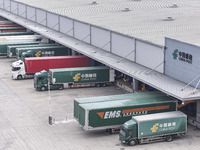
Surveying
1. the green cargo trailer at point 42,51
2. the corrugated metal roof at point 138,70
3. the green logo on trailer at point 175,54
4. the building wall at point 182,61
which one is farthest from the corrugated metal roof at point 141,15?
the green cargo trailer at point 42,51

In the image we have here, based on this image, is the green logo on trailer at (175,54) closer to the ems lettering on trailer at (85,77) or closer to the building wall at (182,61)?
the building wall at (182,61)

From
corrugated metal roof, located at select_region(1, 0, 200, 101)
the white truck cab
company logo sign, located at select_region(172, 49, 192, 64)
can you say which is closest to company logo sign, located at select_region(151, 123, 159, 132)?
corrugated metal roof, located at select_region(1, 0, 200, 101)

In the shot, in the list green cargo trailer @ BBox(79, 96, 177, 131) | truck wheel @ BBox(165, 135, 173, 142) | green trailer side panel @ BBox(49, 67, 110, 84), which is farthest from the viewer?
green trailer side panel @ BBox(49, 67, 110, 84)

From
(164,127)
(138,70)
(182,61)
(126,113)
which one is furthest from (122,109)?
(138,70)

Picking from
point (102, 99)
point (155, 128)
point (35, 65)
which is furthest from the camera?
point (35, 65)

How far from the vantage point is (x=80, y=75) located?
71625mm

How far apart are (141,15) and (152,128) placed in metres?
39.8

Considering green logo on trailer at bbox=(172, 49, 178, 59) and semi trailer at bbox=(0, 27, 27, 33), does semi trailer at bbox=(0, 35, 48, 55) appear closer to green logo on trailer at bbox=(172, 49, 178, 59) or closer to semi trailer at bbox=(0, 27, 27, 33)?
semi trailer at bbox=(0, 27, 27, 33)

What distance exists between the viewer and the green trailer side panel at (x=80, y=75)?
70.8 m

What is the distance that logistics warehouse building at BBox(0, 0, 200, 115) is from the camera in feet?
180

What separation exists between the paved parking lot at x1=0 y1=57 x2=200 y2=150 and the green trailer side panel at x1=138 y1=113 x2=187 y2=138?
114 centimetres

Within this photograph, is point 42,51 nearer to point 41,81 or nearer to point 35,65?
point 35,65

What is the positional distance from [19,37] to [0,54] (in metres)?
6.60

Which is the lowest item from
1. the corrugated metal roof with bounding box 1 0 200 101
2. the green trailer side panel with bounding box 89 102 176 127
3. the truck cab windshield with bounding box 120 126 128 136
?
the truck cab windshield with bounding box 120 126 128 136
